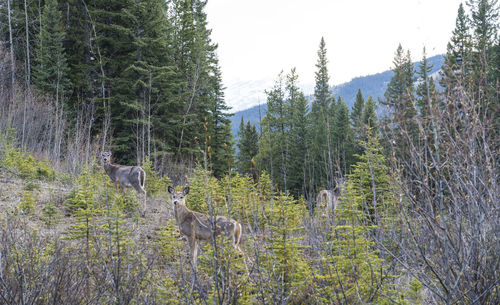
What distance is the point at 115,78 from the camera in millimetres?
22328

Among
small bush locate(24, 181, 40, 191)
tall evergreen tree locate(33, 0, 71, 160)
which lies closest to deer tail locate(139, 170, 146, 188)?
small bush locate(24, 181, 40, 191)

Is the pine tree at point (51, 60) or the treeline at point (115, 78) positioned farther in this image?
the pine tree at point (51, 60)

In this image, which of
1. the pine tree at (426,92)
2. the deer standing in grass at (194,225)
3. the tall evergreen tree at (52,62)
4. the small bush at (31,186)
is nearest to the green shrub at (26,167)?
the small bush at (31,186)

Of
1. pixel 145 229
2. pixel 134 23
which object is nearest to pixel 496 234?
pixel 145 229

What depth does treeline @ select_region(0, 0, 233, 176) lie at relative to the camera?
68.3ft

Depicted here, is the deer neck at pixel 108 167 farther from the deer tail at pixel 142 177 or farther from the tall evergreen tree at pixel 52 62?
the tall evergreen tree at pixel 52 62

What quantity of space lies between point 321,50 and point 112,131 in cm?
4155

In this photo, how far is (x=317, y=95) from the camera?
52.8m

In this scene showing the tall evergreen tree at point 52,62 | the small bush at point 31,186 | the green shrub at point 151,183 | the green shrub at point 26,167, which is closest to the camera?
the small bush at point 31,186

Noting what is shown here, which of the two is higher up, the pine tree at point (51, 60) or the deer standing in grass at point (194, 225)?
the pine tree at point (51, 60)

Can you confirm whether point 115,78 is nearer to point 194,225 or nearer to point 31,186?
point 31,186

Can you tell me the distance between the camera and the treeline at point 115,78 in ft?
68.3

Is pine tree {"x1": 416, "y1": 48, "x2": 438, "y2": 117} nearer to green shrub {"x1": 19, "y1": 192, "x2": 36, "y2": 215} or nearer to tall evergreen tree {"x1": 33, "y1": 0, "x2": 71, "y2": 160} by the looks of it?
green shrub {"x1": 19, "y1": 192, "x2": 36, "y2": 215}

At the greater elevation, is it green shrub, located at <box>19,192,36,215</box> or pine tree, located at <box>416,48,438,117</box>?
pine tree, located at <box>416,48,438,117</box>
